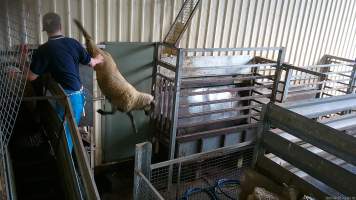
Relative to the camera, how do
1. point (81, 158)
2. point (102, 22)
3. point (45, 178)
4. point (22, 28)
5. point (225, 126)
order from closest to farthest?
point (81, 158), point (45, 178), point (22, 28), point (102, 22), point (225, 126)

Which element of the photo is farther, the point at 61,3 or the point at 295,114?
the point at 61,3

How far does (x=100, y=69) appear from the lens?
2.43 metres

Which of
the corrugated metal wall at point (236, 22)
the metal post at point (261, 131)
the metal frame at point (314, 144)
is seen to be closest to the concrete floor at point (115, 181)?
the corrugated metal wall at point (236, 22)

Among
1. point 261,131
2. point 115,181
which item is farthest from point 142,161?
point 115,181

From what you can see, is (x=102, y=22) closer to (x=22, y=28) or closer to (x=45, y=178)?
(x=22, y=28)

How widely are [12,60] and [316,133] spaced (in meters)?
2.04

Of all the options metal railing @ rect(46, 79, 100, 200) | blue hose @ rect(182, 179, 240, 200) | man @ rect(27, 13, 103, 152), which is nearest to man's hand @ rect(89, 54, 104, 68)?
man @ rect(27, 13, 103, 152)

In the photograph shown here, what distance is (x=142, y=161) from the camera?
1.78 metres

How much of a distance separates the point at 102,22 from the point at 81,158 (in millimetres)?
2087

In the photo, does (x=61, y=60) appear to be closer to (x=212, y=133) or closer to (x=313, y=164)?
(x=313, y=164)

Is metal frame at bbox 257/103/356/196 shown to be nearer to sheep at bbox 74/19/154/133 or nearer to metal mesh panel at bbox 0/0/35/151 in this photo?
sheep at bbox 74/19/154/133

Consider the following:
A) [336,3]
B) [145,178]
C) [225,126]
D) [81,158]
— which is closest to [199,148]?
[225,126]

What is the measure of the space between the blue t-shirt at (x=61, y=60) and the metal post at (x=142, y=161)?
102 centimetres

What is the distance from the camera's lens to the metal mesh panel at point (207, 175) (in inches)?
134
